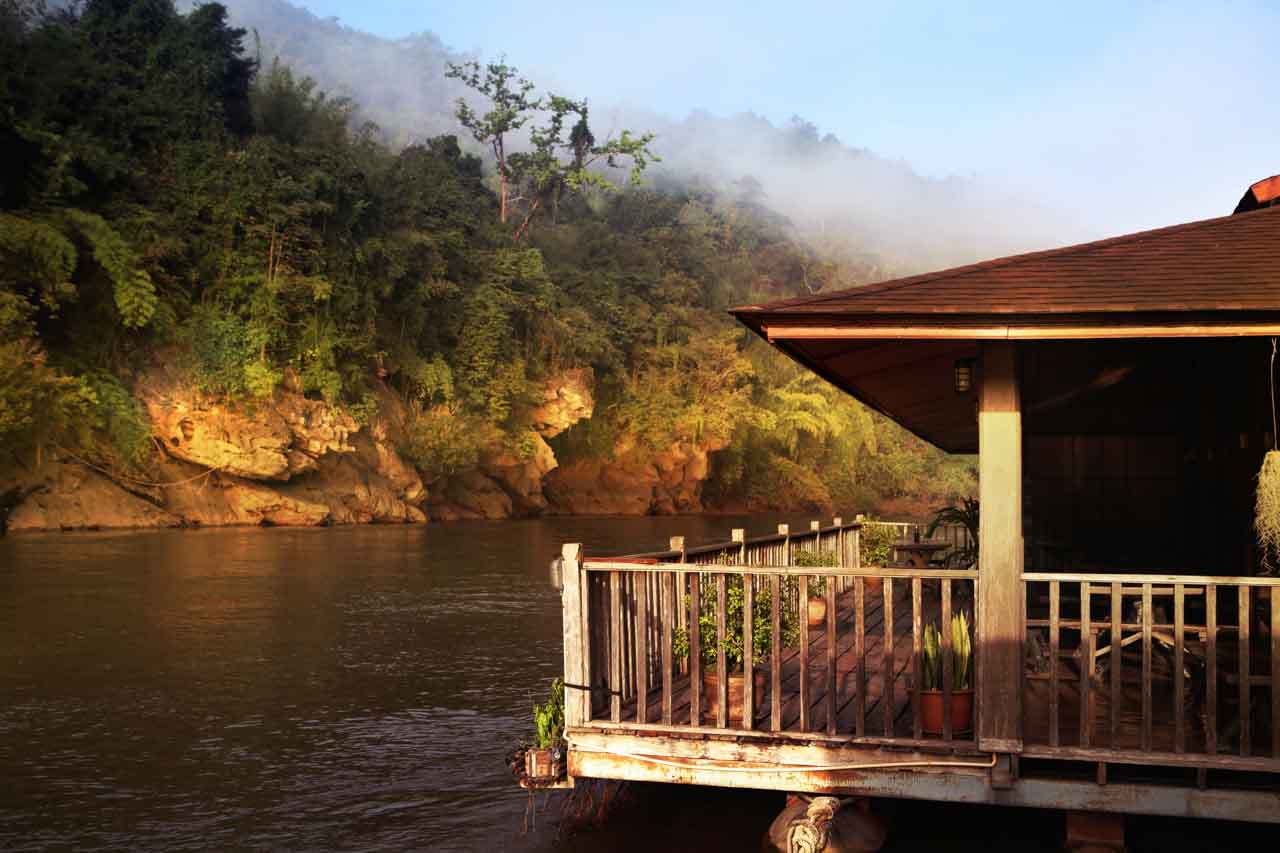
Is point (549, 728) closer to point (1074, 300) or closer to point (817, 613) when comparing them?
point (1074, 300)

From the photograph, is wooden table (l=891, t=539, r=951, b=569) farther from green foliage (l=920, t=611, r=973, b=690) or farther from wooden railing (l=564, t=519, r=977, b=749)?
green foliage (l=920, t=611, r=973, b=690)

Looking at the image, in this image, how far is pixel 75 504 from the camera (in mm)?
28344

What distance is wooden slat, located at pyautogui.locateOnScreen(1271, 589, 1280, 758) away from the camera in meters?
5.40

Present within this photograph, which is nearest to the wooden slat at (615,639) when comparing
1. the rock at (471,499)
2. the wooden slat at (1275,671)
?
the wooden slat at (1275,671)

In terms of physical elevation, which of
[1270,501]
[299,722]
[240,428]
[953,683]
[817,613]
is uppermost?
[240,428]

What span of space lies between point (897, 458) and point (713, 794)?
A: 4639 cm

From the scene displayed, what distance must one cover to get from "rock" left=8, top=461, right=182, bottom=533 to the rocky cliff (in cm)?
2

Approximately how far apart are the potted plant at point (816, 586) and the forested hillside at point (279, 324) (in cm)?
1832

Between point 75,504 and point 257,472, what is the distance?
421 cm

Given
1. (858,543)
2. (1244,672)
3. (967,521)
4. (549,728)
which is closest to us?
(1244,672)

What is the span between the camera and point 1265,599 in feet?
22.1

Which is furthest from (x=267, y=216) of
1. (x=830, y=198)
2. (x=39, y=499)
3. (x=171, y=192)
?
(x=830, y=198)

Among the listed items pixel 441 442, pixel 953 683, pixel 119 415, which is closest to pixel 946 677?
pixel 953 683

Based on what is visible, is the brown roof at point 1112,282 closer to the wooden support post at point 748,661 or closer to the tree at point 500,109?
the wooden support post at point 748,661
